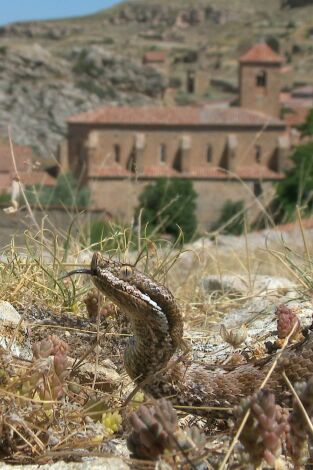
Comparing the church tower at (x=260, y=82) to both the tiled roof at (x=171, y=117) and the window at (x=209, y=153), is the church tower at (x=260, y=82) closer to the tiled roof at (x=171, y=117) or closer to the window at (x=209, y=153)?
the tiled roof at (x=171, y=117)

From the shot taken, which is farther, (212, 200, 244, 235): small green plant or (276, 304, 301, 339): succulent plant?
(212, 200, 244, 235): small green plant

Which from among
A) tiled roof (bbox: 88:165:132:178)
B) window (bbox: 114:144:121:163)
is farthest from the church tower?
tiled roof (bbox: 88:165:132:178)

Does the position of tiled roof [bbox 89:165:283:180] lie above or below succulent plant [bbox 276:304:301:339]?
below

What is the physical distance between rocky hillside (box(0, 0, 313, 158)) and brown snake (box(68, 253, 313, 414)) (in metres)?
41.6

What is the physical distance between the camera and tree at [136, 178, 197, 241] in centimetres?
451

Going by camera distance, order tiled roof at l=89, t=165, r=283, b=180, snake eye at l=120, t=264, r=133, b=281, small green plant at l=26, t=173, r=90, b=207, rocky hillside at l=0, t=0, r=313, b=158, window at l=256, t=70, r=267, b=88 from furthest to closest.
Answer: rocky hillside at l=0, t=0, r=313, b=158 → window at l=256, t=70, r=267, b=88 → tiled roof at l=89, t=165, r=283, b=180 → small green plant at l=26, t=173, r=90, b=207 → snake eye at l=120, t=264, r=133, b=281

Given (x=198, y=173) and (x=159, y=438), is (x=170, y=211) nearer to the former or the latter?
(x=159, y=438)

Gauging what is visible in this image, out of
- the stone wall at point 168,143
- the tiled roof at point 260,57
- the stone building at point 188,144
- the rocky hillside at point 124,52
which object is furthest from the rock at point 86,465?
the tiled roof at point 260,57

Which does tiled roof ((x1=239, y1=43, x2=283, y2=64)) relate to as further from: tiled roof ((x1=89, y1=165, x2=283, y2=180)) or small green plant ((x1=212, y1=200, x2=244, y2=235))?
small green plant ((x1=212, y1=200, x2=244, y2=235))

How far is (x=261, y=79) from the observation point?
71.8 meters

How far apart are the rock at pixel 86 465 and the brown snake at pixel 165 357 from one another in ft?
0.77

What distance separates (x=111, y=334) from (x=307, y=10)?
4853 inches

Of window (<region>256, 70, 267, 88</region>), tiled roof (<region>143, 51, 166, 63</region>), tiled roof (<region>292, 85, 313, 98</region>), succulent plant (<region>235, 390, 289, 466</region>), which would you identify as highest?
succulent plant (<region>235, 390, 289, 466</region>)

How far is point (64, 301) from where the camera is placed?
2893 millimetres
